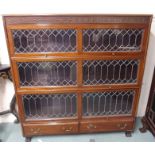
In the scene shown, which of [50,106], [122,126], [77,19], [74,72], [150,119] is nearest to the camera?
[77,19]

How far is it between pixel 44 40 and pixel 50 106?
2.31ft

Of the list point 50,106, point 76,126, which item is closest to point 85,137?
point 76,126

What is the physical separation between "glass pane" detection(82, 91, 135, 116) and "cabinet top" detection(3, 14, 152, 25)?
2.35 feet

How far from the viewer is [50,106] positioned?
77.0 inches

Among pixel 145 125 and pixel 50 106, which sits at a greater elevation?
pixel 50 106

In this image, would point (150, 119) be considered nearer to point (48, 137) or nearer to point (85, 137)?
point (85, 137)

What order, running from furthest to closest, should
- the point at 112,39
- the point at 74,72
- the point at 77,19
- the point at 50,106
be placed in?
the point at 50,106, the point at 74,72, the point at 112,39, the point at 77,19

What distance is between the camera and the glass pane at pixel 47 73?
1733 mm

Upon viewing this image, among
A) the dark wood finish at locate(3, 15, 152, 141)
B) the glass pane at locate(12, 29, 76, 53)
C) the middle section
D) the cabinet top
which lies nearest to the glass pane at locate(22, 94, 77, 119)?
the dark wood finish at locate(3, 15, 152, 141)

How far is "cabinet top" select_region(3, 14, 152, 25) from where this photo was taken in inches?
60.0

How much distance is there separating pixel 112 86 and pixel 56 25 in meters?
0.79

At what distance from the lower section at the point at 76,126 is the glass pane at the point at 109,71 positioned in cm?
45

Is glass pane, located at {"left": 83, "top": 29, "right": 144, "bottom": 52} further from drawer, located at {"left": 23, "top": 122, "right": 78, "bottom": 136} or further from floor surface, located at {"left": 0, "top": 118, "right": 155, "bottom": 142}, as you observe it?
floor surface, located at {"left": 0, "top": 118, "right": 155, "bottom": 142}
